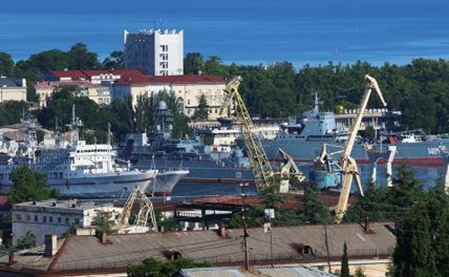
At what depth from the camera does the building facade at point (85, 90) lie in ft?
358

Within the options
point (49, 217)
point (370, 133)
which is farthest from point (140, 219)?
point (370, 133)

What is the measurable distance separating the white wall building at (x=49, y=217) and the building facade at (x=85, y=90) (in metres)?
56.3

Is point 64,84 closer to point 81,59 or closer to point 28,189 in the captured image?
point 81,59

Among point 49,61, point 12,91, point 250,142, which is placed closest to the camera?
point 250,142

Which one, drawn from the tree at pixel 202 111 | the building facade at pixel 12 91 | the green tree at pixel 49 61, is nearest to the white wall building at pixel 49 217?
the tree at pixel 202 111

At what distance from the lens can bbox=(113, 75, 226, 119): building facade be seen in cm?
10975

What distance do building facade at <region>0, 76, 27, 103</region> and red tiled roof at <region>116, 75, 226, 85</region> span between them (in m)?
4.84

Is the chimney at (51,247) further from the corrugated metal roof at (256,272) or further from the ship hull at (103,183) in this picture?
the ship hull at (103,183)

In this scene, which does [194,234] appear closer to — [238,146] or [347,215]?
[347,215]

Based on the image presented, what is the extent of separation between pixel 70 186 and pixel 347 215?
29.4 meters

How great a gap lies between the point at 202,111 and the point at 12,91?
29.9 ft

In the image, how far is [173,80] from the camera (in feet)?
364

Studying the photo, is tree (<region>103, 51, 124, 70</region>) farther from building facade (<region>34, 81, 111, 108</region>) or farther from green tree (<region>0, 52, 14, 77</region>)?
building facade (<region>34, 81, 111, 108</region>)

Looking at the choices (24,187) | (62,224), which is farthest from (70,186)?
(62,224)
